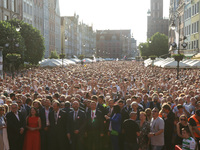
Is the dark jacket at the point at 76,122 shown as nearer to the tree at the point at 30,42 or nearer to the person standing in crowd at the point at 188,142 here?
the person standing in crowd at the point at 188,142

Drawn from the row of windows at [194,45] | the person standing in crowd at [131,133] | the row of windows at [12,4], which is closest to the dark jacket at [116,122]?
the person standing in crowd at [131,133]

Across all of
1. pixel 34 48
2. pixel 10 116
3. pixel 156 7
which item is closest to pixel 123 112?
pixel 10 116

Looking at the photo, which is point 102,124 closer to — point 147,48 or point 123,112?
point 123,112

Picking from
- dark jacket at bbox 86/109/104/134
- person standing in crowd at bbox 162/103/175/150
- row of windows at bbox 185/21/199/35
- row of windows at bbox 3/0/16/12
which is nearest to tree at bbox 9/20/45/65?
row of windows at bbox 3/0/16/12

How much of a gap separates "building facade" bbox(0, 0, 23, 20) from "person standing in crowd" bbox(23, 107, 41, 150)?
46.8 metres

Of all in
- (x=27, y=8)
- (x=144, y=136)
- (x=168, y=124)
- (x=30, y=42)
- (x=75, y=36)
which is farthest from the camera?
(x=75, y=36)

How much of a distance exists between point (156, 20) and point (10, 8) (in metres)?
124

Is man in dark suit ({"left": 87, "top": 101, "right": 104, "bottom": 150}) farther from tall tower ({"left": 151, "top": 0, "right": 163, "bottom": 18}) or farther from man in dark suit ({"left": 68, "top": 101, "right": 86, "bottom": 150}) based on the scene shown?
tall tower ({"left": 151, "top": 0, "right": 163, "bottom": 18})

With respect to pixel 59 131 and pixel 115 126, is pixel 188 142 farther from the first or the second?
pixel 59 131

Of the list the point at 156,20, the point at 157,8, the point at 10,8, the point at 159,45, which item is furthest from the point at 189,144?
the point at 157,8

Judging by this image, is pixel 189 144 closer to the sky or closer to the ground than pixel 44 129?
closer to the sky

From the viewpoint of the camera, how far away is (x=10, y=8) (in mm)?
57281

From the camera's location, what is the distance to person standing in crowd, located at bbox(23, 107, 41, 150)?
381 inches

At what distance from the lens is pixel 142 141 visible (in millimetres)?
8695
